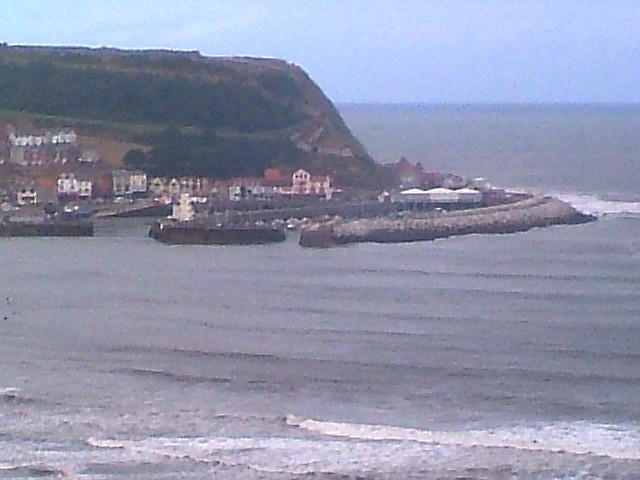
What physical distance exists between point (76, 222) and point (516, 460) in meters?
15.8

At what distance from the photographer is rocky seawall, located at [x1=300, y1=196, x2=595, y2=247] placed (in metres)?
20.7

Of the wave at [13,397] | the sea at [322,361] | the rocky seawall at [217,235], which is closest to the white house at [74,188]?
the rocky seawall at [217,235]

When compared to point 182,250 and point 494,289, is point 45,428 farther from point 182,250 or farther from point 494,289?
point 182,250

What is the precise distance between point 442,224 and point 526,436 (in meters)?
13.7

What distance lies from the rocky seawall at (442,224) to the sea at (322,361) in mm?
549

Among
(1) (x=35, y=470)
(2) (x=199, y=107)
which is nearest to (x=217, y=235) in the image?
(2) (x=199, y=107)

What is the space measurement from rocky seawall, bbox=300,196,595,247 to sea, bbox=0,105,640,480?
55cm

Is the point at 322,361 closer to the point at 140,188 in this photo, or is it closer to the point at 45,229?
the point at 45,229

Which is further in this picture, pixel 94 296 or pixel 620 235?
pixel 620 235

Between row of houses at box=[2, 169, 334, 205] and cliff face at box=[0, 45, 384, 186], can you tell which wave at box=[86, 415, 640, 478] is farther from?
cliff face at box=[0, 45, 384, 186]

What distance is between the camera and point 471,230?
2188 cm

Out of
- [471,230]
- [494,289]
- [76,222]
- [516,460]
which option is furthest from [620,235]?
[516,460]

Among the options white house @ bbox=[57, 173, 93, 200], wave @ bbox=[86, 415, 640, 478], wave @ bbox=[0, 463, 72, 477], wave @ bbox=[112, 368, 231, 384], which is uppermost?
white house @ bbox=[57, 173, 93, 200]

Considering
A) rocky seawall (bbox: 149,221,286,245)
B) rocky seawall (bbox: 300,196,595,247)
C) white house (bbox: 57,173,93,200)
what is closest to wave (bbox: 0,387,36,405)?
rocky seawall (bbox: 300,196,595,247)
